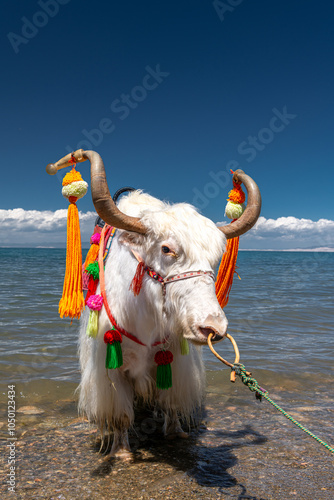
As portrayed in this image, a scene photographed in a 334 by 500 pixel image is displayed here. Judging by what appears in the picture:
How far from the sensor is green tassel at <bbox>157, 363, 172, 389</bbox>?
2.49 metres

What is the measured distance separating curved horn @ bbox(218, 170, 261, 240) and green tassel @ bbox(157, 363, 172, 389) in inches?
35.5

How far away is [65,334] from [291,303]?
492cm

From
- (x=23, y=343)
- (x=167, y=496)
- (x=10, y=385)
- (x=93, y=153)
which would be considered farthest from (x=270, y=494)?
(x=23, y=343)

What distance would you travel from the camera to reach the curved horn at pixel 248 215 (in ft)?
8.36

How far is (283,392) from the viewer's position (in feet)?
12.2

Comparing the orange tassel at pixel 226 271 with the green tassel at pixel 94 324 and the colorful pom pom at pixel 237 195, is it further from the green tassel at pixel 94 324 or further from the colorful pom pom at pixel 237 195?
the green tassel at pixel 94 324

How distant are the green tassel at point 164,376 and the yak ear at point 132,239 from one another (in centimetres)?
79

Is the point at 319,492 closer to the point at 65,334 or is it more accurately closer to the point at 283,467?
the point at 283,467

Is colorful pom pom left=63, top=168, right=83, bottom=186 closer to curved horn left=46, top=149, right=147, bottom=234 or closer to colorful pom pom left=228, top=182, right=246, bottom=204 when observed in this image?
curved horn left=46, top=149, right=147, bottom=234

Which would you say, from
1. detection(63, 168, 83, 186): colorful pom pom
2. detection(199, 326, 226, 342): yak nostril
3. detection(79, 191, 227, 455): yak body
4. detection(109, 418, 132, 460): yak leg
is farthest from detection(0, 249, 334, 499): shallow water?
detection(63, 168, 83, 186): colorful pom pom

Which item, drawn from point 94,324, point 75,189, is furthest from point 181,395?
point 75,189

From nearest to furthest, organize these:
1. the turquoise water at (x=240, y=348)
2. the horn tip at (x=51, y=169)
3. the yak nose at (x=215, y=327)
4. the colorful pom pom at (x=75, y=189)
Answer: the yak nose at (x=215, y=327) < the colorful pom pom at (x=75, y=189) < the horn tip at (x=51, y=169) < the turquoise water at (x=240, y=348)

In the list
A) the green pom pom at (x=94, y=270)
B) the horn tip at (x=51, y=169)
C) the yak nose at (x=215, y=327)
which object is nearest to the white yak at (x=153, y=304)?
the yak nose at (x=215, y=327)

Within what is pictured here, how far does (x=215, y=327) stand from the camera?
5.92 feet
